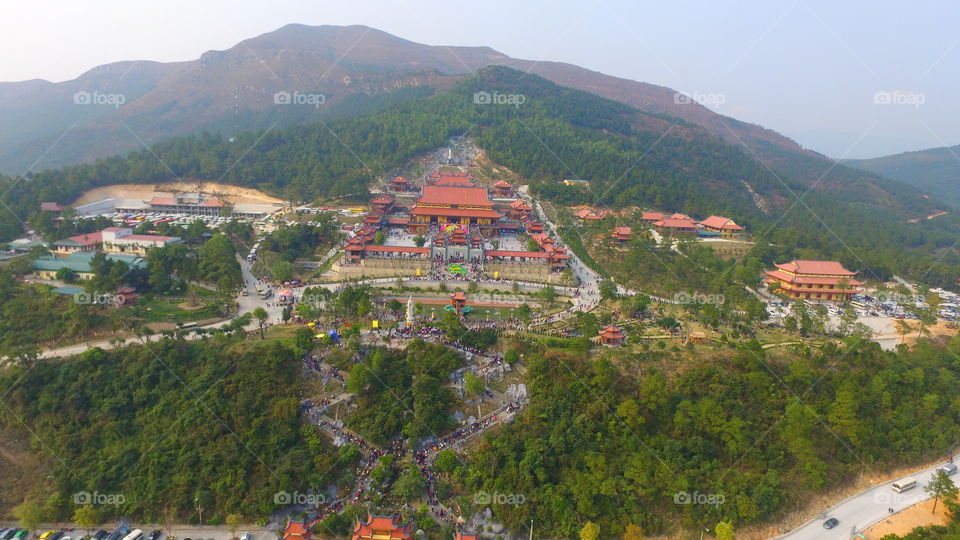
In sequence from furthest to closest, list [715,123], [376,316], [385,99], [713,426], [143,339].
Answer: [715,123] < [385,99] < [376,316] < [143,339] < [713,426]

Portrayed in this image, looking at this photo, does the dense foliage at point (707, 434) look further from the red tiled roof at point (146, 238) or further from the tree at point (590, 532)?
the red tiled roof at point (146, 238)

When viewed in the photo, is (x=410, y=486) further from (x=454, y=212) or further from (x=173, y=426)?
(x=454, y=212)

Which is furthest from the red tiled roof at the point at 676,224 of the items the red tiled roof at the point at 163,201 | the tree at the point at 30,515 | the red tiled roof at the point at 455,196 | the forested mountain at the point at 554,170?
the red tiled roof at the point at 163,201

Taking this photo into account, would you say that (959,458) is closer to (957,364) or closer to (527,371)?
(957,364)

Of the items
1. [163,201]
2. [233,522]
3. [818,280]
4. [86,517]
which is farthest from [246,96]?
[818,280]

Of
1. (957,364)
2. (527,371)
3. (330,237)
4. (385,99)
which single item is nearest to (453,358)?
(527,371)
